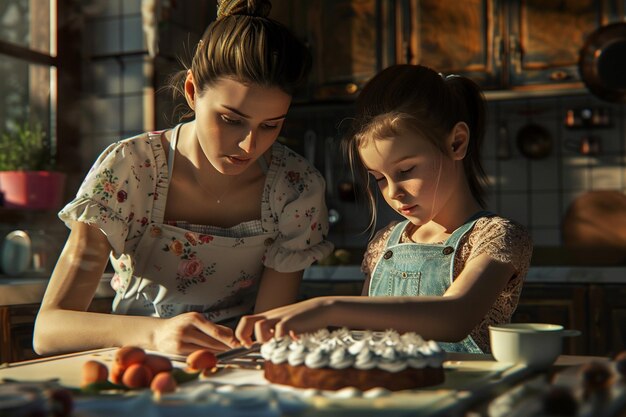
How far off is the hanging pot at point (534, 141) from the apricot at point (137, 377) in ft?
8.19

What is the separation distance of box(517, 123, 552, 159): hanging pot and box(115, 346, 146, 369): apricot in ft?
8.09

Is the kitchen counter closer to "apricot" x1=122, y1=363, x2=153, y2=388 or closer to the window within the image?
"apricot" x1=122, y1=363, x2=153, y2=388

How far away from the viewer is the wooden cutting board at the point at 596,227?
2.76 meters

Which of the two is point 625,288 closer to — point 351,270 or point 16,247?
point 351,270

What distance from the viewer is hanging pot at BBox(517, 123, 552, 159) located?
2979 mm

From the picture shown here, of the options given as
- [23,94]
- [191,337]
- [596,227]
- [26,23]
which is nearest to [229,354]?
[191,337]

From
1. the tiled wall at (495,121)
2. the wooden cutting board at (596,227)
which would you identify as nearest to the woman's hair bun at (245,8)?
the tiled wall at (495,121)

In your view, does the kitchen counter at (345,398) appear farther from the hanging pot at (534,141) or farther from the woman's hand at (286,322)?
the hanging pot at (534,141)

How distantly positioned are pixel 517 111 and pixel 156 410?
265cm

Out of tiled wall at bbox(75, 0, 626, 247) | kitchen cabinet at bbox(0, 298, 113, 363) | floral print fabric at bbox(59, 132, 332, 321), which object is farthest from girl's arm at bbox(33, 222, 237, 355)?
tiled wall at bbox(75, 0, 626, 247)

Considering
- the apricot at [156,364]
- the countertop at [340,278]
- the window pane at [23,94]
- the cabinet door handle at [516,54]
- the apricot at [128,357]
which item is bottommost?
the countertop at [340,278]

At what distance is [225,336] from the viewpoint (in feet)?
2.98

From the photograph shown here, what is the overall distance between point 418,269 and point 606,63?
1.73m

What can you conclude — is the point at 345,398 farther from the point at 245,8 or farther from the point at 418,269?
the point at 245,8
